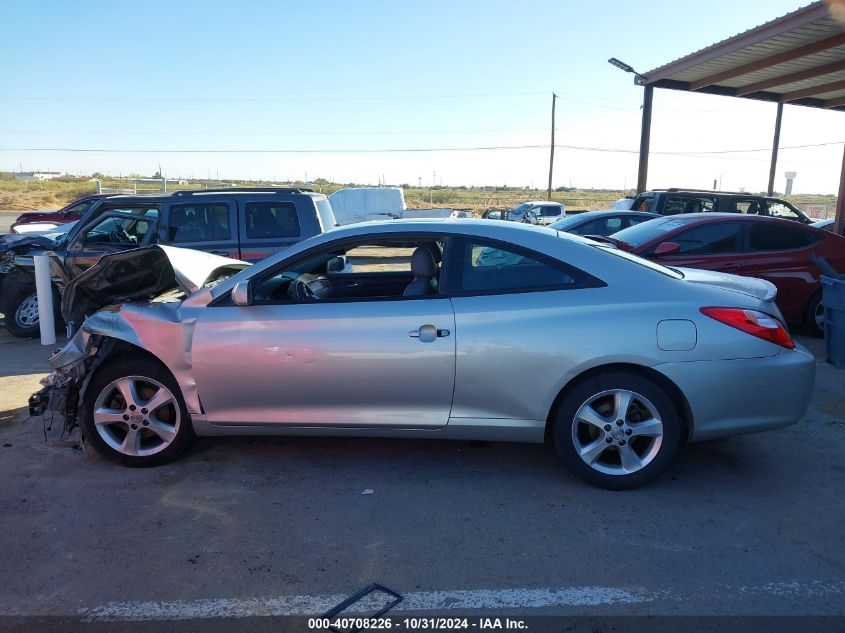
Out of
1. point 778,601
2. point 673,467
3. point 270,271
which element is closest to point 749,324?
point 673,467

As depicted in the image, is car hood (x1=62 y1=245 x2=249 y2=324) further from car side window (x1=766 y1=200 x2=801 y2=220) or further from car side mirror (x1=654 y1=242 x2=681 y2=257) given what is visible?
car side window (x1=766 y1=200 x2=801 y2=220)

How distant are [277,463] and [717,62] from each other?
580 inches

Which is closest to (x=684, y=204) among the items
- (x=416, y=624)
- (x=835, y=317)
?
(x=835, y=317)

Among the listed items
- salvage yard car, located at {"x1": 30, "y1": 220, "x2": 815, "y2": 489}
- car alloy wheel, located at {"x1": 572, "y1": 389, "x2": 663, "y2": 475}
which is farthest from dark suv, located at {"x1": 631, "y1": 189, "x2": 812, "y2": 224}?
car alloy wheel, located at {"x1": 572, "y1": 389, "x2": 663, "y2": 475}

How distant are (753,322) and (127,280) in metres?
4.09

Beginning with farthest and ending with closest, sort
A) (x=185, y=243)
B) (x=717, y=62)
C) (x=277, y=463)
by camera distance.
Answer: (x=717, y=62)
(x=185, y=243)
(x=277, y=463)

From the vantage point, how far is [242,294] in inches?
154

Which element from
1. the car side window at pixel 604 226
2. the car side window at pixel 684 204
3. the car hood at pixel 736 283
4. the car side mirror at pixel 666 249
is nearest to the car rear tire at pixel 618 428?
the car hood at pixel 736 283

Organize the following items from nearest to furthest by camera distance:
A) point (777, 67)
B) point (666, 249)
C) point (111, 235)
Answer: point (666, 249), point (111, 235), point (777, 67)

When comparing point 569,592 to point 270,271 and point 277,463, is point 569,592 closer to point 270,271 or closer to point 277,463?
point 277,463

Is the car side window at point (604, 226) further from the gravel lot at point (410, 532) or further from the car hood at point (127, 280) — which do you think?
the car hood at point (127, 280)

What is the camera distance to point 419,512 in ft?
12.0

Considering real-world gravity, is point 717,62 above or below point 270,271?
above

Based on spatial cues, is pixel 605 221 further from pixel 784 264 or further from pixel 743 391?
pixel 743 391
